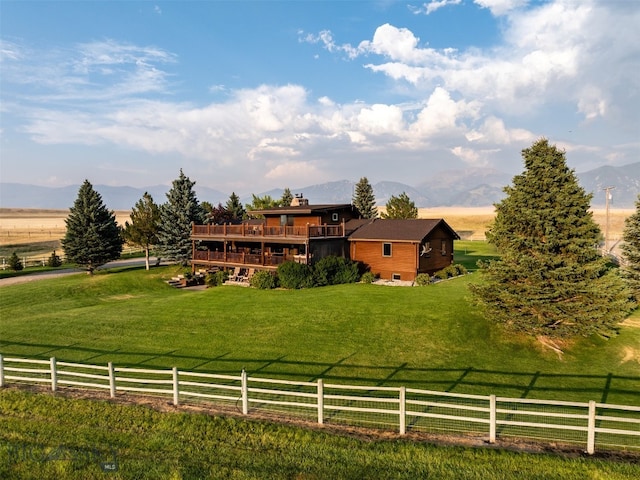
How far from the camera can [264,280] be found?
32.1 m

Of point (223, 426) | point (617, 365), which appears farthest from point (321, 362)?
point (617, 365)

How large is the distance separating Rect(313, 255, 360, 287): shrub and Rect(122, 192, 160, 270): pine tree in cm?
2196

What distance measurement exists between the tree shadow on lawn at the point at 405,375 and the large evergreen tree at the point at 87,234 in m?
24.3

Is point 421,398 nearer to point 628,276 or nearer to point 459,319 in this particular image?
point 459,319

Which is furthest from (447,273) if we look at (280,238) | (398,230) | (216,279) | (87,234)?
(87,234)

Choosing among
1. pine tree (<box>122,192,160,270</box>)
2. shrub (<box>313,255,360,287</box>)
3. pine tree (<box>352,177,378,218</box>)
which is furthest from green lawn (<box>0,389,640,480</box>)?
pine tree (<box>352,177,378,218</box>)

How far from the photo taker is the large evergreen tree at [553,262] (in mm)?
17469

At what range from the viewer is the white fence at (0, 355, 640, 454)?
10.5 meters

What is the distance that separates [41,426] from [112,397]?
2195mm

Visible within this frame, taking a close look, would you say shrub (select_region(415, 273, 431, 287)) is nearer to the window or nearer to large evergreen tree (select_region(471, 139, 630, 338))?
large evergreen tree (select_region(471, 139, 630, 338))

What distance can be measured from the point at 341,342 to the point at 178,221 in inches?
1198

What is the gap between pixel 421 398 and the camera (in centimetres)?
1359

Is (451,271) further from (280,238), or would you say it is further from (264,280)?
(264,280)

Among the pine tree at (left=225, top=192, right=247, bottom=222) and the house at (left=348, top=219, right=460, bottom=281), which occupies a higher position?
the pine tree at (left=225, top=192, right=247, bottom=222)
